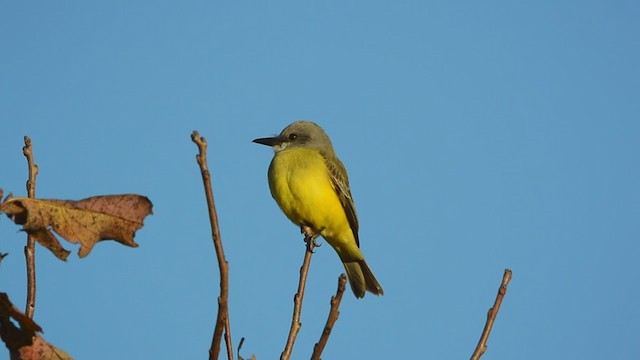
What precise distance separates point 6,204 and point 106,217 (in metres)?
0.28

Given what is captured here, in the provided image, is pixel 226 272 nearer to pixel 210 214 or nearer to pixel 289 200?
pixel 210 214

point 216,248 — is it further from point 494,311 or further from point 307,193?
point 307,193

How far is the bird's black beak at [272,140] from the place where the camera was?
8.43m

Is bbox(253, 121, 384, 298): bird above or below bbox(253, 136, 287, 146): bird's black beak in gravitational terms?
below

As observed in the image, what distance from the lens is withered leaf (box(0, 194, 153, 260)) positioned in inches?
80.6

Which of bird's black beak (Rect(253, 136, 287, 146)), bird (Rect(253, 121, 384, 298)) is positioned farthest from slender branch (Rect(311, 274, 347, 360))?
bird's black beak (Rect(253, 136, 287, 146))

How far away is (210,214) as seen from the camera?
2029 millimetres

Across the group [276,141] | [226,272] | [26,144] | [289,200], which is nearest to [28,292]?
[26,144]

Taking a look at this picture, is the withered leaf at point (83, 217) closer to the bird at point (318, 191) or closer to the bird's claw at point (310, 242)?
the bird's claw at point (310, 242)

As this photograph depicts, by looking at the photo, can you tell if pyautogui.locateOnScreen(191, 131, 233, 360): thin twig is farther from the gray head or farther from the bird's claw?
the gray head

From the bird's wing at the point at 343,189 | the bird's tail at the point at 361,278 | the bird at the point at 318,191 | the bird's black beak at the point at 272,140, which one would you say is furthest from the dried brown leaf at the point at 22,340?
the bird's black beak at the point at 272,140

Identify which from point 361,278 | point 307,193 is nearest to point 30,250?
point 307,193

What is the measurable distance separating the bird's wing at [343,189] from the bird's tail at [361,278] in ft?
1.14

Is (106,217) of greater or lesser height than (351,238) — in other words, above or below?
below
